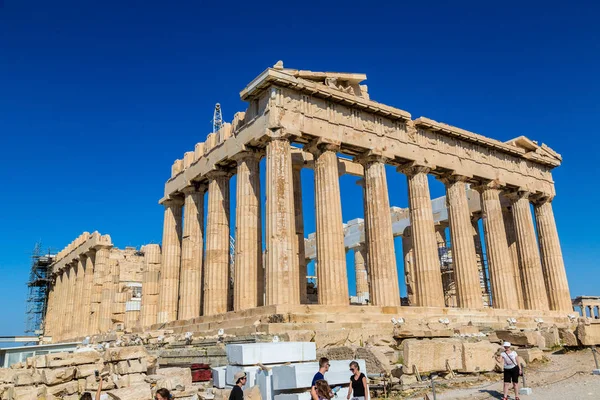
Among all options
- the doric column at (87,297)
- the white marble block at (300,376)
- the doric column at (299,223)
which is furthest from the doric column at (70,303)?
the white marble block at (300,376)

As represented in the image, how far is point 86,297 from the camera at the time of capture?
4166 centimetres

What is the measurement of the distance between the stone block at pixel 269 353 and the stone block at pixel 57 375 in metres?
4.17

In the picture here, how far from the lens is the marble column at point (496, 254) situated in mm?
29109

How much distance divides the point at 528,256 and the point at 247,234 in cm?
1808

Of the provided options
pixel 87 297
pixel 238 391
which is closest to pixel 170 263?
pixel 87 297

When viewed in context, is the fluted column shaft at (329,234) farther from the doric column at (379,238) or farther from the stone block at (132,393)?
the stone block at (132,393)

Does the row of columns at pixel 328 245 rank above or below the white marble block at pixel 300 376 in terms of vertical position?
above

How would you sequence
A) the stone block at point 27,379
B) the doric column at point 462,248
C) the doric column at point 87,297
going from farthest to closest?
the doric column at point 87,297 → the doric column at point 462,248 → the stone block at point 27,379

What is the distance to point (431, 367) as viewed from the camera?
13.6 meters

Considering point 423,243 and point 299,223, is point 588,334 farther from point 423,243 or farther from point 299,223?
point 299,223

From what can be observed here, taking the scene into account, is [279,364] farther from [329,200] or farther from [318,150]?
[318,150]

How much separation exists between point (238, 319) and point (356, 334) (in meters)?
5.22

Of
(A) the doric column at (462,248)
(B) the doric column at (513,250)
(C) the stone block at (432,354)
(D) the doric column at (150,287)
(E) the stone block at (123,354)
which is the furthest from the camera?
(B) the doric column at (513,250)

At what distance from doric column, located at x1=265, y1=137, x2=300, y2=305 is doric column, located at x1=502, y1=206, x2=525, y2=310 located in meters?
17.4
